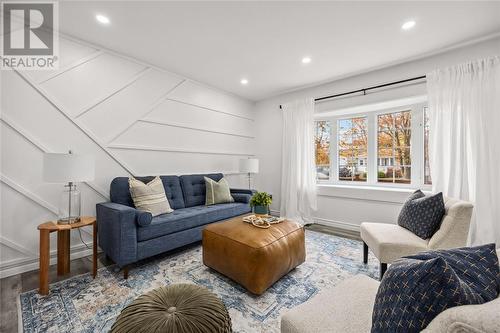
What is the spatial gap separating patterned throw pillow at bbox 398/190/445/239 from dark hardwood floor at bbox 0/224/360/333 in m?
3.09

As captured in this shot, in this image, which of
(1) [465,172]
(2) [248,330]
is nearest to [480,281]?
(2) [248,330]

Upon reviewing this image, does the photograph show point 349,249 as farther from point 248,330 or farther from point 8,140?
point 8,140

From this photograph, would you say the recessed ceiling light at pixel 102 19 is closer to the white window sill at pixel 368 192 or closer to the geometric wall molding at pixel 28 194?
the geometric wall molding at pixel 28 194

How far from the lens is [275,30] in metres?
2.36

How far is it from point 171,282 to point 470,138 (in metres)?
3.62

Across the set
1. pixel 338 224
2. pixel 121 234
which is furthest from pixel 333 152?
pixel 121 234

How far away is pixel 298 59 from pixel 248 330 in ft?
10.1

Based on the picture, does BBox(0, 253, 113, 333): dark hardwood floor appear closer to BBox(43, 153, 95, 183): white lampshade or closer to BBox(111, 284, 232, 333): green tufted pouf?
BBox(43, 153, 95, 183): white lampshade

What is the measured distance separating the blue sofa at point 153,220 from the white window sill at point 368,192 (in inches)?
58.8

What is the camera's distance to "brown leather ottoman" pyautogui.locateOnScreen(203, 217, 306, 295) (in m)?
1.74

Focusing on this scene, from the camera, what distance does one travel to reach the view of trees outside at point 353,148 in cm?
380

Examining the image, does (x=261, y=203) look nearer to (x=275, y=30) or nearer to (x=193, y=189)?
(x=193, y=189)

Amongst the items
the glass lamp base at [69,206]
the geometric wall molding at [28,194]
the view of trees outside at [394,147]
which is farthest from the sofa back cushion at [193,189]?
the view of trees outside at [394,147]

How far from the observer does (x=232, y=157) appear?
443cm
